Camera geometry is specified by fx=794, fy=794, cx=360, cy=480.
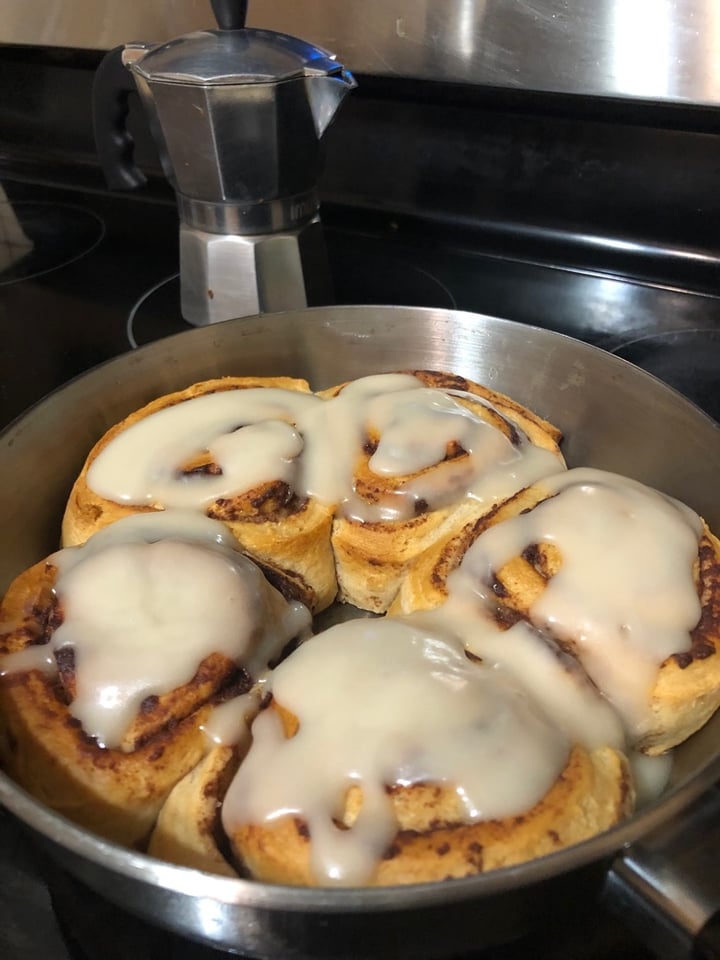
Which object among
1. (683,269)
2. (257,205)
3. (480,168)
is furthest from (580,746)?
(480,168)

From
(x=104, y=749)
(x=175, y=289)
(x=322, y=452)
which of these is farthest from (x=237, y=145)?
(x=104, y=749)

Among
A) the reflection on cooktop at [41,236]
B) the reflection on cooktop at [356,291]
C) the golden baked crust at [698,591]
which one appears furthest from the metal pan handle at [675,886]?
the reflection on cooktop at [41,236]

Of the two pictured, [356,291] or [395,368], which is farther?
[356,291]

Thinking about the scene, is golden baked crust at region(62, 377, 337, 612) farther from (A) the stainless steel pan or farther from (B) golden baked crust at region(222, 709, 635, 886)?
(B) golden baked crust at region(222, 709, 635, 886)

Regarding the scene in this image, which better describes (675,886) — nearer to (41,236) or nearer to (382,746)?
(382,746)

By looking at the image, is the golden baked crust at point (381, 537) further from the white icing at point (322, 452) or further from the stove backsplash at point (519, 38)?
the stove backsplash at point (519, 38)

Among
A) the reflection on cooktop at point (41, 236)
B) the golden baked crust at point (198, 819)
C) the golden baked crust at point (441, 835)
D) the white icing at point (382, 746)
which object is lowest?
the golden baked crust at point (198, 819)
